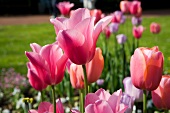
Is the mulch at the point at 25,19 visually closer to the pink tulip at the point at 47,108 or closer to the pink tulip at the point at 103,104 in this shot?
the pink tulip at the point at 47,108

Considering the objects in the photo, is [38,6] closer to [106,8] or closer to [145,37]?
[106,8]

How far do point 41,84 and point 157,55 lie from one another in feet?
1.21

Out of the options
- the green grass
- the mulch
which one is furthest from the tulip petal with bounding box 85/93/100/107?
the mulch

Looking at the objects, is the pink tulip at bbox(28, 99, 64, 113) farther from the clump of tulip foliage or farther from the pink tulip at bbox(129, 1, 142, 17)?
the pink tulip at bbox(129, 1, 142, 17)

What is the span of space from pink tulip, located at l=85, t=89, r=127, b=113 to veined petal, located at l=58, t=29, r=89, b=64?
0.33 feet

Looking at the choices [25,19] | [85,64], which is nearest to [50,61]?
[85,64]

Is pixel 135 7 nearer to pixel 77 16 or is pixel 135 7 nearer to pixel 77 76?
pixel 77 76

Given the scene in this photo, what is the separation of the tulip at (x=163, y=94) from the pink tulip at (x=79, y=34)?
296 millimetres

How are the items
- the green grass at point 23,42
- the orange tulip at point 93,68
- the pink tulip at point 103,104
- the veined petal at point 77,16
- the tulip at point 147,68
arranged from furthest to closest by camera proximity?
the green grass at point 23,42 < the orange tulip at point 93,68 < the tulip at point 147,68 < the veined petal at point 77,16 < the pink tulip at point 103,104

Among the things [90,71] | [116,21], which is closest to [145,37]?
[116,21]

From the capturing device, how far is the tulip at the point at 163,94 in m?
1.28

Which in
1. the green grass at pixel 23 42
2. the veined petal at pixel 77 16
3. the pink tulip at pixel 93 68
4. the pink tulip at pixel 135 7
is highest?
the veined petal at pixel 77 16

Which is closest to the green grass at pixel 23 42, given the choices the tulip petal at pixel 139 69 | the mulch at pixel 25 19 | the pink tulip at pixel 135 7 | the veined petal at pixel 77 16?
the pink tulip at pixel 135 7

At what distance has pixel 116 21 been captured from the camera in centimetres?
443
